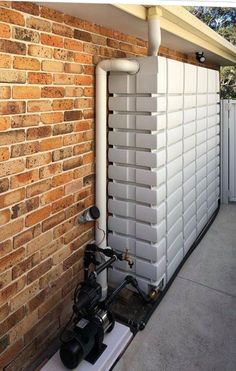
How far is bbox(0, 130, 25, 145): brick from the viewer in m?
2.33

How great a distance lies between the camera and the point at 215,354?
292 centimetres

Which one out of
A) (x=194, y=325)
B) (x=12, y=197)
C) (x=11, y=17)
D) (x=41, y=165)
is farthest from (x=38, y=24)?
(x=194, y=325)

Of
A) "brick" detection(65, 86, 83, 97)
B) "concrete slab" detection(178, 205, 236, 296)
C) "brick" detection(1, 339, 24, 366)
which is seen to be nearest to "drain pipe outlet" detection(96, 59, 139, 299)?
"brick" detection(65, 86, 83, 97)

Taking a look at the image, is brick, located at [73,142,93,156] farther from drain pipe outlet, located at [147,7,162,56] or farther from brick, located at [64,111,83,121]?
drain pipe outlet, located at [147,7,162,56]

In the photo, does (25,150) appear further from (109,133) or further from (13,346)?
(13,346)

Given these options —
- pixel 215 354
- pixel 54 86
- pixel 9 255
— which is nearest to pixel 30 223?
pixel 9 255

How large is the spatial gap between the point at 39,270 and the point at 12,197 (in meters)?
0.74

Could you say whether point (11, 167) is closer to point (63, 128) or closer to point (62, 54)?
point (63, 128)

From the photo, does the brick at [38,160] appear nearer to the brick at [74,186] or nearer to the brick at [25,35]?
the brick at [74,186]

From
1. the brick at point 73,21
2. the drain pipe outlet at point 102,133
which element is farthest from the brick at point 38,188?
the brick at point 73,21

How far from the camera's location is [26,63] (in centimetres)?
247

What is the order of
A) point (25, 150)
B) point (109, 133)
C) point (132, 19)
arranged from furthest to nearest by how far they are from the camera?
1. point (109, 133)
2. point (132, 19)
3. point (25, 150)

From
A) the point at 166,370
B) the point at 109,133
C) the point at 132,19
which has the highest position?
the point at 132,19

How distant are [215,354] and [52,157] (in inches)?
87.7
